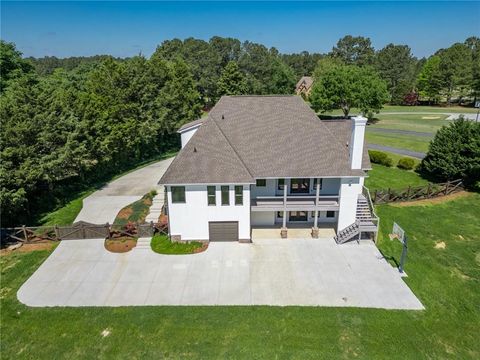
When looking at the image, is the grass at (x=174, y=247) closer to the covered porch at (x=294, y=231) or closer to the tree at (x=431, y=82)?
the covered porch at (x=294, y=231)

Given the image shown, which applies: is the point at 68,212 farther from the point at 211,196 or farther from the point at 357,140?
the point at 357,140

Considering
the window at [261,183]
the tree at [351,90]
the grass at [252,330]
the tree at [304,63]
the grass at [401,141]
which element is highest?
the tree at [304,63]

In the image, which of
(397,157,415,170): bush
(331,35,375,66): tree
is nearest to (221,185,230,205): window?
(397,157,415,170): bush

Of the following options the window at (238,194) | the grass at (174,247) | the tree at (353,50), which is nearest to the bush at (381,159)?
the window at (238,194)

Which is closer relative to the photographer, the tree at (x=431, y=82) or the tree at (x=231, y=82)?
the tree at (x=231, y=82)

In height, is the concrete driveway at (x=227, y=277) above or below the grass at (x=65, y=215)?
below

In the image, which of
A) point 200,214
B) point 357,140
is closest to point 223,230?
point 200,214

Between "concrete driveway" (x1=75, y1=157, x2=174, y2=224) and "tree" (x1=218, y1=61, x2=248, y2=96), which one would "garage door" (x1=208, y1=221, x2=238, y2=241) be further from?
"tree" (x1=218, y1=61, x2=248, y2=96)
